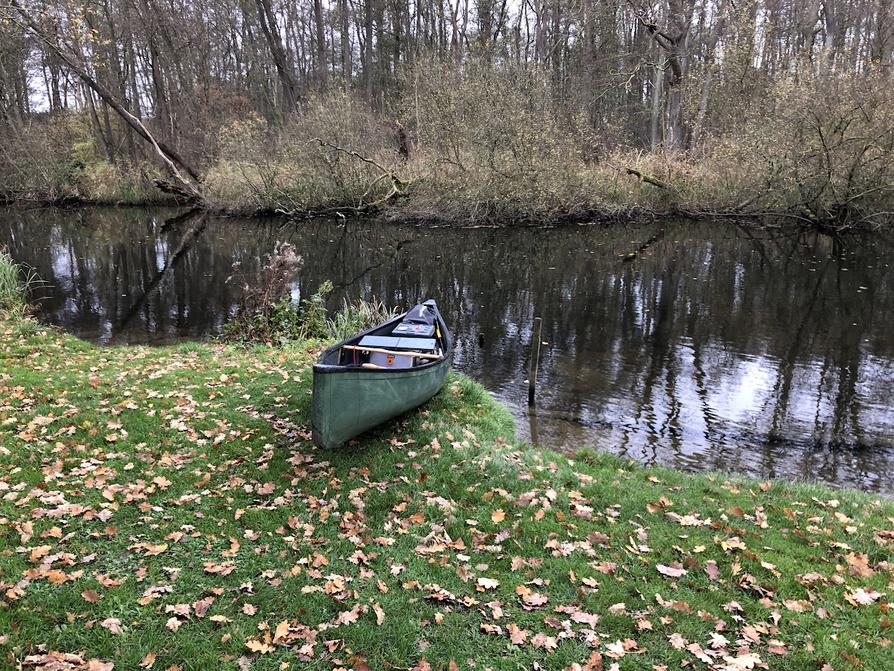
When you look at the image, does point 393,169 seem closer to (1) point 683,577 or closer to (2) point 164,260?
(2) point 164,260

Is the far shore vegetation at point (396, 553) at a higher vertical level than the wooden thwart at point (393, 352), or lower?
lower

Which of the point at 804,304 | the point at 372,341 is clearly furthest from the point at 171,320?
the point at 804,304

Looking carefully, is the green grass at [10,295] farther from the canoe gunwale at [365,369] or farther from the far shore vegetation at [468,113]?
the canoe gunwale at [365,369]

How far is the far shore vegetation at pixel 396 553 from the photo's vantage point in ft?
13.5

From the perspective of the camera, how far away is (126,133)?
39625mm

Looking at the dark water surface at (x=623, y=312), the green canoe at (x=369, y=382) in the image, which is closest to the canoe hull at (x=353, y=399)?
the green canoe at (x=369, y=382)

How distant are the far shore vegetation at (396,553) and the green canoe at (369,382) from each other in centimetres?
40

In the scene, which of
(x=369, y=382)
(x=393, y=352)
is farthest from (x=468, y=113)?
(x=369, y=382)

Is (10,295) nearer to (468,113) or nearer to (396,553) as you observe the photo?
(396,553)

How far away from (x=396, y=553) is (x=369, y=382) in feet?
6.42

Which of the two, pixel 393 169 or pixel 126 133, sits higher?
pixel 126 133

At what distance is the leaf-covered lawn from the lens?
4.11 meters

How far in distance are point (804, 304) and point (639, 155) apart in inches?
574

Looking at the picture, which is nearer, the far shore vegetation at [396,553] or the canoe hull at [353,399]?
the far shore vegetation at [396,553]
